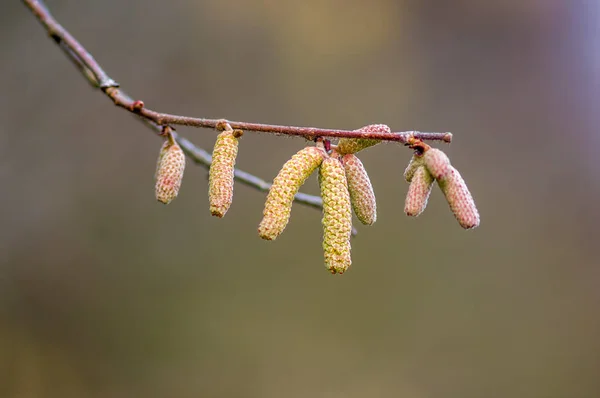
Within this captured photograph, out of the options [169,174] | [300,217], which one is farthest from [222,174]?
[300,217]

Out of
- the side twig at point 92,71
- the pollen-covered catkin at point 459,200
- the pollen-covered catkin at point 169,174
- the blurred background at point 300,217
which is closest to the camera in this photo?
the pollen-covered catkin at point 459,200

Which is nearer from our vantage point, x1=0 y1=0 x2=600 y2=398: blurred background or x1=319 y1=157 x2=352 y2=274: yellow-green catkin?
x1=319 y1=157 x2=352 y2=274: yellow-green catkin

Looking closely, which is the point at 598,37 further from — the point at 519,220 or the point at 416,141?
the point at 416,141

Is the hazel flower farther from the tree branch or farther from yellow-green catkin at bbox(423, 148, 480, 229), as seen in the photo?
yellow-green catkin at bbox(423, 148, 480, 229)

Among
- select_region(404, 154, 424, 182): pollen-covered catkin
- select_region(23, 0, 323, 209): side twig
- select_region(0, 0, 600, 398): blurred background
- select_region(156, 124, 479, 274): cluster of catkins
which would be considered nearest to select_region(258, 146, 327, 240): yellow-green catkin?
select_region(156, 124, 479, 274): cluster of catkins

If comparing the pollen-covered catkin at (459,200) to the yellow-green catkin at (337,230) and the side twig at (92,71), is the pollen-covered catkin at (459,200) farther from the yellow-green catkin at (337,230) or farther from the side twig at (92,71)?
the side twig at (92,71)

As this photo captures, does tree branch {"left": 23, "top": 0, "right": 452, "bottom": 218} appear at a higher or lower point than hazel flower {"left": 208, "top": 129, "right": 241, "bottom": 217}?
higher

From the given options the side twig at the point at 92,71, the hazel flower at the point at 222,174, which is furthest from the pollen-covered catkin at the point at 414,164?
the side twig at the point at 92,71

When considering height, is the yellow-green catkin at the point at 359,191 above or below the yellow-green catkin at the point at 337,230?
above

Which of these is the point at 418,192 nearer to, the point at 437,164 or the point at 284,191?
the point at 437,164
